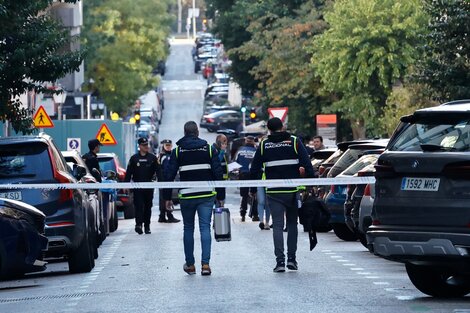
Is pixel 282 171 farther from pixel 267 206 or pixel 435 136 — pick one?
pixel 267 206

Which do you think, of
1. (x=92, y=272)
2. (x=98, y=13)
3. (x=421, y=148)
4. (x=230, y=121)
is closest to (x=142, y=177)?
(x=92, y=272)

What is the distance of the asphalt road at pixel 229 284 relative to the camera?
14.3 metres

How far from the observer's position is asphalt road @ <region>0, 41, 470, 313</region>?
14344mm

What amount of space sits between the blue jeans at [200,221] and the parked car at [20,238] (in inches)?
67.2

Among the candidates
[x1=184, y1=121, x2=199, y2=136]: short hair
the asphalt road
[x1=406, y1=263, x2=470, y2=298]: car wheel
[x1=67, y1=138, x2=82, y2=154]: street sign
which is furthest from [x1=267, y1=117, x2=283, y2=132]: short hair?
[x1=67, y1=138, x2=82, y2=154]: street sign

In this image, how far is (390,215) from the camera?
14320 millimetres

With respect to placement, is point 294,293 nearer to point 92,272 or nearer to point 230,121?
point 92,272

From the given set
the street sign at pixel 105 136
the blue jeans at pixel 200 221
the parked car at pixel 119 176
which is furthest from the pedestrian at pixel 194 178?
the street sign at pixel 105 136

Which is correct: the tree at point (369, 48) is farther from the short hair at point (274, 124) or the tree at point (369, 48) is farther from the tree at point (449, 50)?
the short hair at point (274, 124)

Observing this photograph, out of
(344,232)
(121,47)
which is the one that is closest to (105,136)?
(344,232)

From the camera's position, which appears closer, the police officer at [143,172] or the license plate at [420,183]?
the license plate at [420,183]

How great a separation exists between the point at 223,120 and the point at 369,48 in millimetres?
45705

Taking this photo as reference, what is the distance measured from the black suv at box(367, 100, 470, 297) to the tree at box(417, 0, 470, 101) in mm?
15992

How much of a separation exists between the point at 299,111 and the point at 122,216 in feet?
66.1
